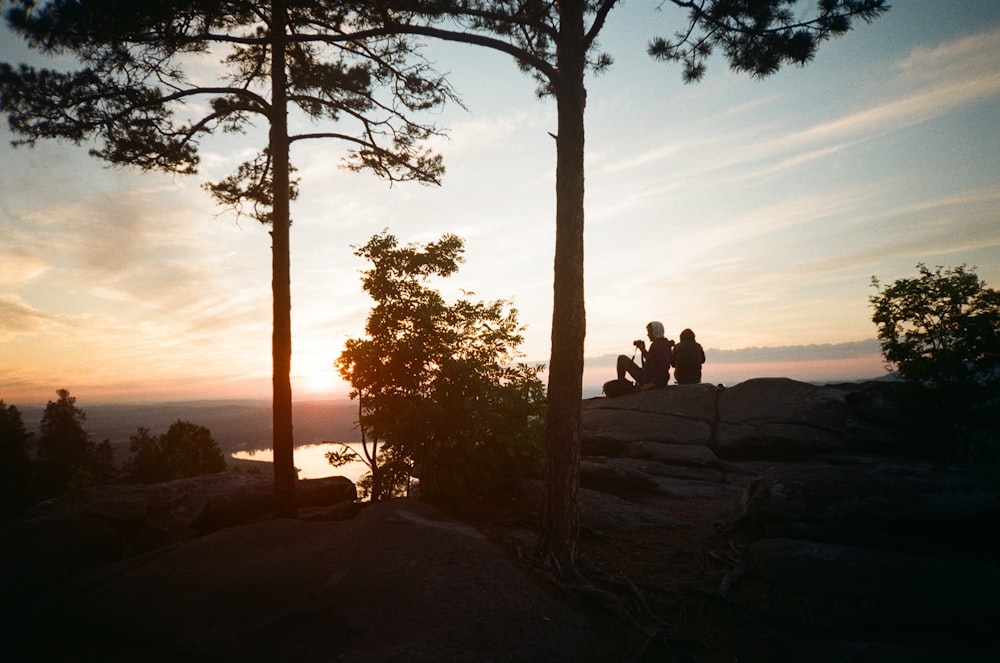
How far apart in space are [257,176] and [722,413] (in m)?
14.7

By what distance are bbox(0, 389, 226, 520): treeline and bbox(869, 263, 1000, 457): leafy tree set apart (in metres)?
33.6

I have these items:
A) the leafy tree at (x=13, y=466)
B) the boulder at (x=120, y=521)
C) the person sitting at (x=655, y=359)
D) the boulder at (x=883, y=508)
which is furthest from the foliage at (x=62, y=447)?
the boulder at (x=883, y=508)

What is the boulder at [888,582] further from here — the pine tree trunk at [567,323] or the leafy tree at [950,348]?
the leafy tree at [950,348]

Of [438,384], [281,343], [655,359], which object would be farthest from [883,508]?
[281,343]

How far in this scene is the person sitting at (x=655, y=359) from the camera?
49.8 ft

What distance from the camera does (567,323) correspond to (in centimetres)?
635

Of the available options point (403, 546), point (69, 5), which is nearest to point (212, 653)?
point (403, 546)

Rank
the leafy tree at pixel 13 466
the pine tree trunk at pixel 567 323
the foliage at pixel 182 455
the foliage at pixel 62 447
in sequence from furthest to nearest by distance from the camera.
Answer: the foliage at pixel 62 447, the leafy tree at pixel 13 466, the foliage at pixel 182 455, the pine tree trunk at pixel 567 323

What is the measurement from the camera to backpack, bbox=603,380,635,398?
55.5 feet

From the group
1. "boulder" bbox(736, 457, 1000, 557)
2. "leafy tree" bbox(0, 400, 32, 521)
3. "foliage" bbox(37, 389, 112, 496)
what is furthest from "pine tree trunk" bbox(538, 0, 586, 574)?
"foliage" bbox(37, 389, 112, 496)

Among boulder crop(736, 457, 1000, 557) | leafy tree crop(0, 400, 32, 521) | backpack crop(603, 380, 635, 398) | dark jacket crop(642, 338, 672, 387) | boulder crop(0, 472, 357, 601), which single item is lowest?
leafy tree crop(0, 400, 32, 521)

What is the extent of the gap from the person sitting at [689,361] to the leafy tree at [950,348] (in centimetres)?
547

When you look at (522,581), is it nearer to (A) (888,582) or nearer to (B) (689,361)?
(A) (888,582)

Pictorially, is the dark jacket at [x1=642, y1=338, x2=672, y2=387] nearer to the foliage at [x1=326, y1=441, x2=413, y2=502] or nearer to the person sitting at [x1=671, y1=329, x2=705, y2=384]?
the person sitting at [x1=671, y1=329, x2=705, y2=384]
